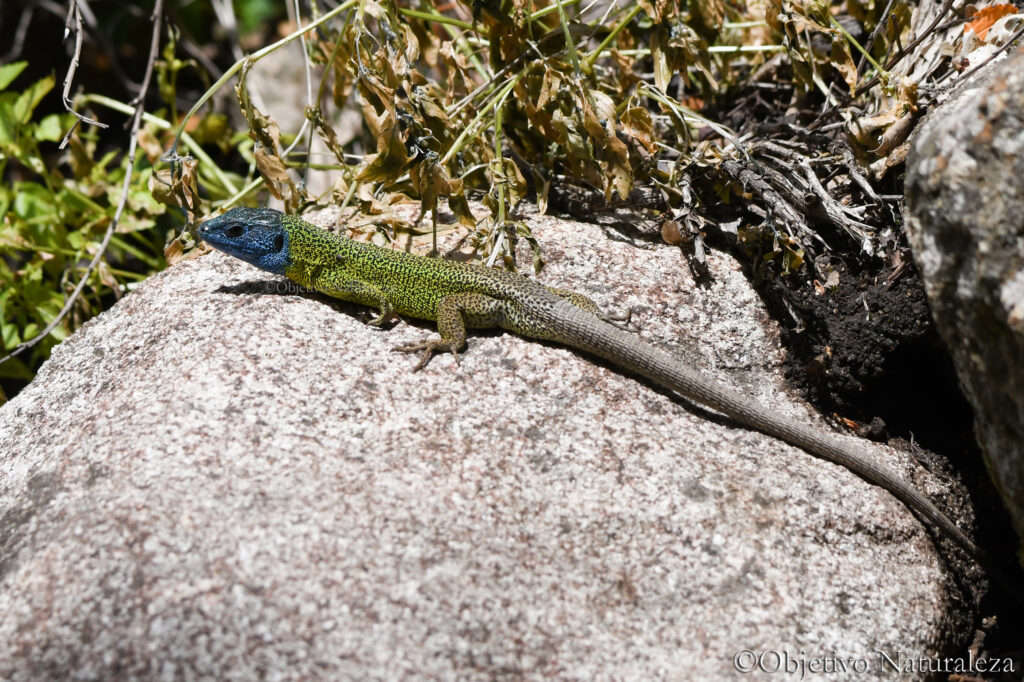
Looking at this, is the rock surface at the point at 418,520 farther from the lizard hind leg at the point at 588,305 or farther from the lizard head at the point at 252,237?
the lizard head at the point at 252,237

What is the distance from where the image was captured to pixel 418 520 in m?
2.91

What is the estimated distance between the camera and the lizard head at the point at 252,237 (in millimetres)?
4000

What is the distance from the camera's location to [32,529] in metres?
2.94

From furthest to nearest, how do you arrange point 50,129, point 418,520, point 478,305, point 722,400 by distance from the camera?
point 50,129 → point 478,305 → point 722,400 → point 418,520

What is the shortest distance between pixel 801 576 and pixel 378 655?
5.43 ft

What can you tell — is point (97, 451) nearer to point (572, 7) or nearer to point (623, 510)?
point (623, 510)

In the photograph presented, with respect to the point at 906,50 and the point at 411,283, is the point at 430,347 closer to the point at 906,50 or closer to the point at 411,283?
the point at 411,283

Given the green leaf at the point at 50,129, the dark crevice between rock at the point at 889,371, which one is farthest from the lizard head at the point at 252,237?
the dark crevice between rock at the point at 889,371

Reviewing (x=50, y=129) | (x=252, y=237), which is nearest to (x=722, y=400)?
(x=252, y=237)

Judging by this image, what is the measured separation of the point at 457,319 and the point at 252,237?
119 centimetres

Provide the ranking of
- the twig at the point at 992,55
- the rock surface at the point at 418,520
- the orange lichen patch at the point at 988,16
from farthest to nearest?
the orange lichen patch at the point at 988,16
the twig at the point at 992,55
the rock surface at the point at 418,520

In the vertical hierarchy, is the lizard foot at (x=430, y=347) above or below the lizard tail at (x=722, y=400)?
above

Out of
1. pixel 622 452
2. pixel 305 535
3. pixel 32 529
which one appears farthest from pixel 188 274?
pixel 622 452

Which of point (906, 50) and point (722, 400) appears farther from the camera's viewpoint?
point (906, 50)
